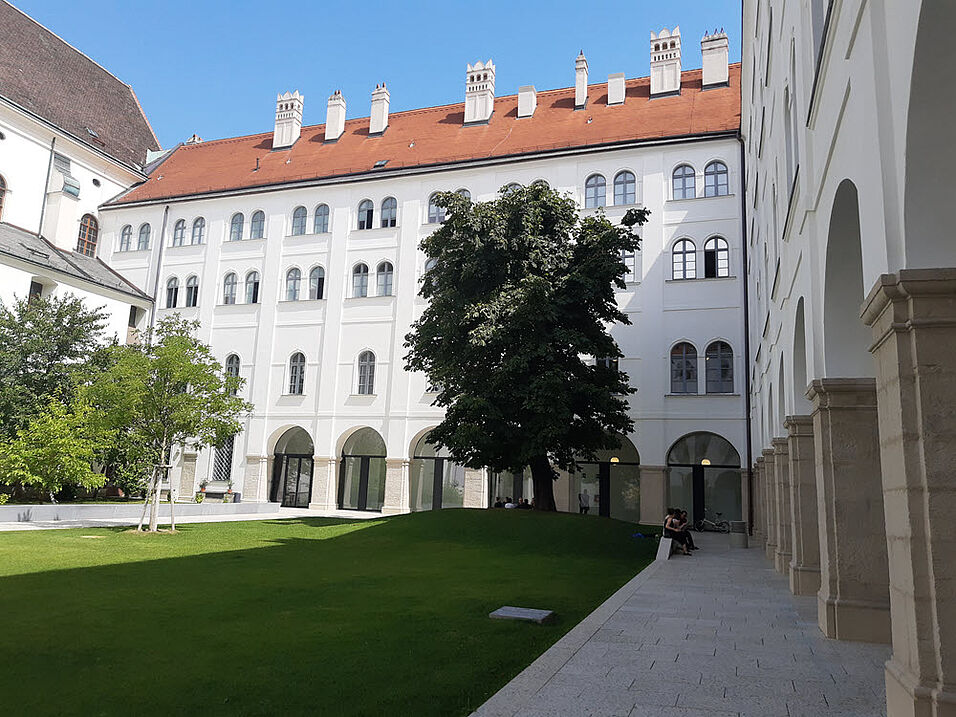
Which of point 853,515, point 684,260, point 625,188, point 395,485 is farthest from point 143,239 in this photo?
point 853,515

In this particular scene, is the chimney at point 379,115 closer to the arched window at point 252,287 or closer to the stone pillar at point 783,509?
the arched window at point 252,287

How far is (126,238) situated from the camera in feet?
147

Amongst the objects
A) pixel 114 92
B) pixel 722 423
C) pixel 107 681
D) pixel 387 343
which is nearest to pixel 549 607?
pixel 107 681

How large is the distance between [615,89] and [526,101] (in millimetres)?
4595

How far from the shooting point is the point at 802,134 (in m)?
10.8

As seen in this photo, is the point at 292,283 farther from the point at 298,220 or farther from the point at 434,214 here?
the point at 434,214

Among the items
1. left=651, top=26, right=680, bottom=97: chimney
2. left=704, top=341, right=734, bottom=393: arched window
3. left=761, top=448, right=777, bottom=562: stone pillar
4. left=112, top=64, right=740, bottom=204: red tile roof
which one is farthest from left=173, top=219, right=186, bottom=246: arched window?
left=761, top=448, right=777, bottom=562: stone pillar

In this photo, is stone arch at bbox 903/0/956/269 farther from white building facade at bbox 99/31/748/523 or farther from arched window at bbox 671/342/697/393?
arched window at bbox 671/342/697/393

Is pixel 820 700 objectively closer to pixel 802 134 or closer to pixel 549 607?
pixel 549 607

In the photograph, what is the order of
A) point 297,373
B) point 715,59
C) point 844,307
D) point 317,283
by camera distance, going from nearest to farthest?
point 844,307, point 715,59, point 297,373, point 317,283

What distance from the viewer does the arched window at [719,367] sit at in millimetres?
31906

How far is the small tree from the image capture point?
22.2m

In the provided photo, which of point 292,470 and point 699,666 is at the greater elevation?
point 292,470

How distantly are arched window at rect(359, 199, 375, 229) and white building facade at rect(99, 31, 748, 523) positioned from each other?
0.18m
